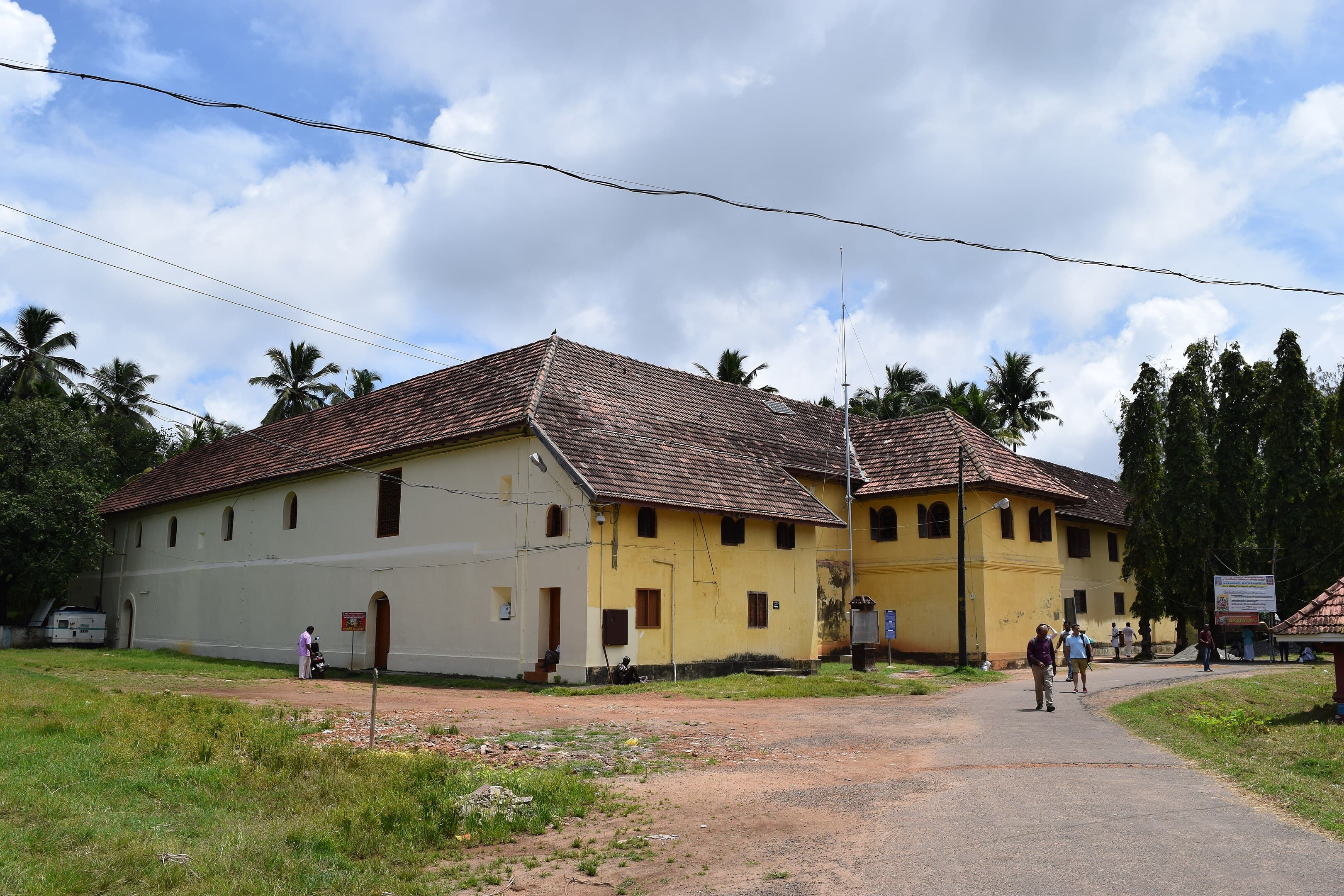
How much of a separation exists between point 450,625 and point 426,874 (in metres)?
17.9

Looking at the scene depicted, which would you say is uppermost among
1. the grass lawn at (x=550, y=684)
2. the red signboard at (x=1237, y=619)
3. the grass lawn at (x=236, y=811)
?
the red signboard at (x=1237, y=619)

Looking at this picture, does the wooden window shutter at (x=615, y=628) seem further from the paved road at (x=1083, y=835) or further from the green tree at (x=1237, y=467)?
the green tree at (x=1237, y=467)

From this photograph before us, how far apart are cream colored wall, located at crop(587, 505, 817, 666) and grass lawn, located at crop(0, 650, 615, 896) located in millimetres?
9868

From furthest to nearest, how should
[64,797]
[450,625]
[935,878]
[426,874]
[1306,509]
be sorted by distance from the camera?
[1306,509], [450,625], [64,797], [426,874], [935,878]

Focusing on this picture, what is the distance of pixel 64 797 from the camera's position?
8.26 meters

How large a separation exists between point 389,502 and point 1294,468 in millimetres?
29037

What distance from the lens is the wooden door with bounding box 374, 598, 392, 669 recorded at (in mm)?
26938

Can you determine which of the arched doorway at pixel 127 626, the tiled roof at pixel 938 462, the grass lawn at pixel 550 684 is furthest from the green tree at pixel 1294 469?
the arched doorway at pixel 127 626

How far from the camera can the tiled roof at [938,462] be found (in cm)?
3084

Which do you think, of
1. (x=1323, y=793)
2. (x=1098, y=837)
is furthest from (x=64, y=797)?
(x=1323, y=793)

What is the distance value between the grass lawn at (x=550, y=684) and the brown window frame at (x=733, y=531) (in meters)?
3.26

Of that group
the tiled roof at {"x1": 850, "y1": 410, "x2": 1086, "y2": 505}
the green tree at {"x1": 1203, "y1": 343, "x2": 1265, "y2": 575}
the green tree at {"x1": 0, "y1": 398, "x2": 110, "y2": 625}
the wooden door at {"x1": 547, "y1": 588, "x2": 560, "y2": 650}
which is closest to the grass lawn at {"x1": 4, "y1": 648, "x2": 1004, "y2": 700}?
the wooden door at {"x1": 547, "y1": 588, "x2": 560, "y2": 650}

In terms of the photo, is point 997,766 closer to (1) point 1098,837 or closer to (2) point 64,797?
(1) point 1098,837

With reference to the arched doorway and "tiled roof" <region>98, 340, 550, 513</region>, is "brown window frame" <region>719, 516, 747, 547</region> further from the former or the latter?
the arched doorway
